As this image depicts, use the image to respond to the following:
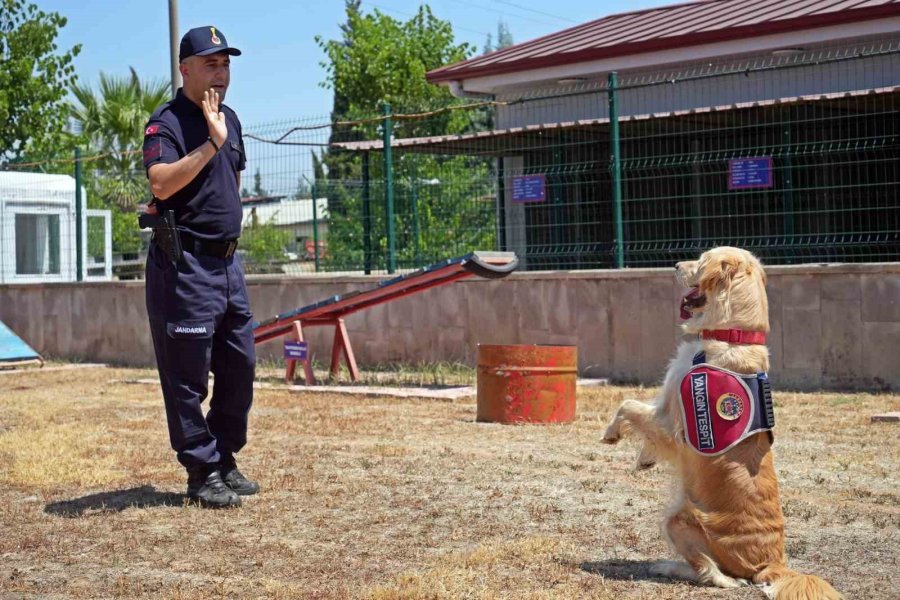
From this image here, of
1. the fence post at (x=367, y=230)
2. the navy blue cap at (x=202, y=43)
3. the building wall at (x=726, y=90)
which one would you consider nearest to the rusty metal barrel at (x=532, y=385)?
the navy blue cap at (x=202, y=43)

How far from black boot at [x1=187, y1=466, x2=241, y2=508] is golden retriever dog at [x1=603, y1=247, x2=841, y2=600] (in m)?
2.13

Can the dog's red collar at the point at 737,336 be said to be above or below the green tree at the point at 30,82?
below

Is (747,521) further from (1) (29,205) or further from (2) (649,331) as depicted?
(1) (29,205)

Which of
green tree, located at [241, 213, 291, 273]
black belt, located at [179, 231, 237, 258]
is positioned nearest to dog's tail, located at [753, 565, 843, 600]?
black belt, located at [179, 231, 237, 258]

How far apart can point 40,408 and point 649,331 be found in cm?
581

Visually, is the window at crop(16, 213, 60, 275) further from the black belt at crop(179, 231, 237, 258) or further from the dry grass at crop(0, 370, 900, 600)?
the black belt at crop(179, 231, 237, 258)

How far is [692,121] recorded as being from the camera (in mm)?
14031

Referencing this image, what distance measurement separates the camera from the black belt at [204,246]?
578 centimetres

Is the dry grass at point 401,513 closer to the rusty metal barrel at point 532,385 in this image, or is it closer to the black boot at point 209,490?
Answer: the black boot at point 209,490

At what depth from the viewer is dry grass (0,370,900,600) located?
4438 mm

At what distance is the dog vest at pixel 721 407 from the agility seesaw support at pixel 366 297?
18.5 feet

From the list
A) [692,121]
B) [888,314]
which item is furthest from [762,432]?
[692,121]

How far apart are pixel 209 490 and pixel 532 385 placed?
3.50 m

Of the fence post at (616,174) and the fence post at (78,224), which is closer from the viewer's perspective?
the fence post at (616,174)
